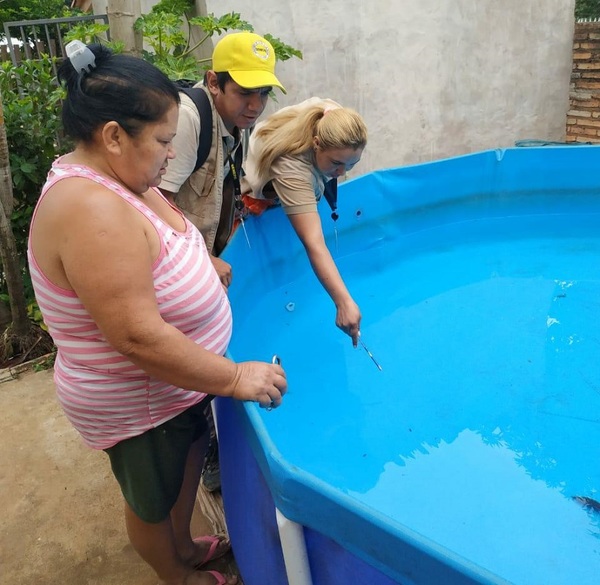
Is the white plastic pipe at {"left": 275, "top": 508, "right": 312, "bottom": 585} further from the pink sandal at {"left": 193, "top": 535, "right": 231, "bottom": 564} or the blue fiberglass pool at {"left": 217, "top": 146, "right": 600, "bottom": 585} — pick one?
the pink sandal at {"left": 193, "top": 535, "right": 231, "bottom": 564}

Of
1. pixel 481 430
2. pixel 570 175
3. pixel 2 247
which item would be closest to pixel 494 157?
pixel 570 175

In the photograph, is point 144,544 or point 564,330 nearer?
point 144,544

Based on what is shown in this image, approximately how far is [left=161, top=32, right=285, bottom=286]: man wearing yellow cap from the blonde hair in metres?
0.22

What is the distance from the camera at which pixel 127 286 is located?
1.03 m

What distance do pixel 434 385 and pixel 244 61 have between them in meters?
1.68

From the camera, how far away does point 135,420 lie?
133cm

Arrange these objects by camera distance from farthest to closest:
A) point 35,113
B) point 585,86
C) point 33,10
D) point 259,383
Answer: point 33,10
point 585,86
point 35,113
point 259,383

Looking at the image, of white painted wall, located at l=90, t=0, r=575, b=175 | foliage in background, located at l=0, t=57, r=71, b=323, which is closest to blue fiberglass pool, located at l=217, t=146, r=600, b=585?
foliage in background, located at l=0, t=57, r=71, b=323

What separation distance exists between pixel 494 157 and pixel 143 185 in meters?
4.16

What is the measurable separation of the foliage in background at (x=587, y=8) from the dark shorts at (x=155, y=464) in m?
7.62

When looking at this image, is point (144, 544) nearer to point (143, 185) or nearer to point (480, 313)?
point (143, 185)

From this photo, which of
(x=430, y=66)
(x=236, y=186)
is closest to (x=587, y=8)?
(x=430, y=66)

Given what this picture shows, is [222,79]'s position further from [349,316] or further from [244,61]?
[349,316]

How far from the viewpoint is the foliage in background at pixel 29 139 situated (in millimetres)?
3428
